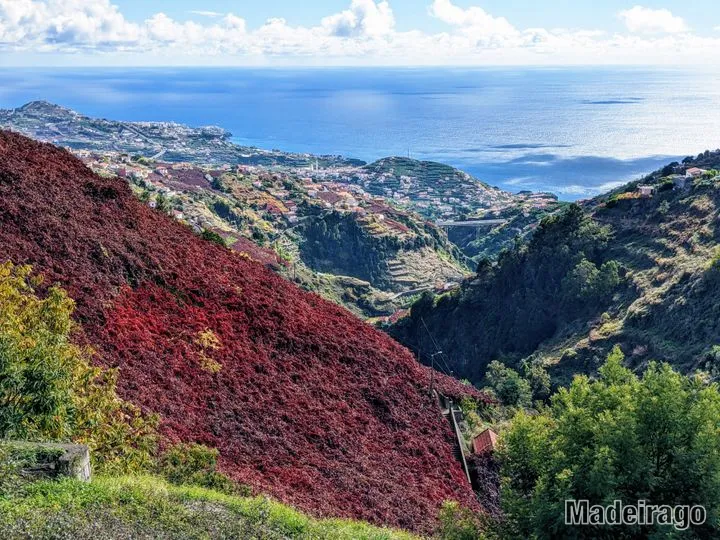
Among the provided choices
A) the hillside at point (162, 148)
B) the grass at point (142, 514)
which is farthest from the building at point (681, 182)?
the hillside at point (162, 148)

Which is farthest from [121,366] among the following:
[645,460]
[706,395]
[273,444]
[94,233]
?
[706,395]

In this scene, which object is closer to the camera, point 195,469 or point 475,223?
point 195,469

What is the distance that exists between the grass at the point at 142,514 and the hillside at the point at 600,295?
25.6 metres

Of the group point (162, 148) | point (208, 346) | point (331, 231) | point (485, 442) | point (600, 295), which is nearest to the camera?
point (208, 346)

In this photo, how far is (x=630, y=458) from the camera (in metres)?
10.0

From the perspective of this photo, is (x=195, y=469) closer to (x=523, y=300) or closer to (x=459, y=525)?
(x=459, y=525)

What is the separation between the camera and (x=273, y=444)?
13.6 metres

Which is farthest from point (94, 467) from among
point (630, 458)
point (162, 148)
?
point (162, 148)

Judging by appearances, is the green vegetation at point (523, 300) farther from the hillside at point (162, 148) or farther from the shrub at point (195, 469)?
the hillside at point (162, 148)

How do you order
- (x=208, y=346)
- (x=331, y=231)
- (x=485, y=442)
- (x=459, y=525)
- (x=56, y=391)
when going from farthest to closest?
(x=331, y=231) → (x=485, y=442) → (x=208, y=346) → (x=459, y=525) → (x=56, y=391)

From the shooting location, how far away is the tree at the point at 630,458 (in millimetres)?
9750

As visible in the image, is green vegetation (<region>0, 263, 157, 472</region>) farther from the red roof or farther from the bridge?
the bridge

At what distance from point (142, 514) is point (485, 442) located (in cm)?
1174

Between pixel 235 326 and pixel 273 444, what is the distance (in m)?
4.24
